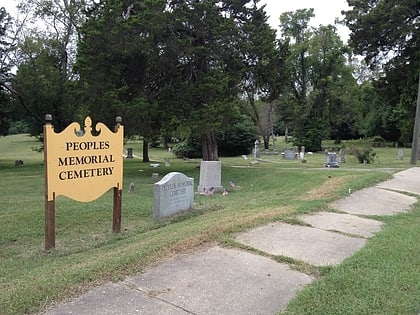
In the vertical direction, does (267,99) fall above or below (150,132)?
above

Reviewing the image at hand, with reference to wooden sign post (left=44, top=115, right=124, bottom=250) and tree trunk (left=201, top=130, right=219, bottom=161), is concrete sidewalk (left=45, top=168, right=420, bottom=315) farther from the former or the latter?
tree trunk (left=201, top=130, right=219, bottom=161)

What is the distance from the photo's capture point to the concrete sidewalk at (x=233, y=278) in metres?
3.20

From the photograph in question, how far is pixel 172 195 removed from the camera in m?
8.36

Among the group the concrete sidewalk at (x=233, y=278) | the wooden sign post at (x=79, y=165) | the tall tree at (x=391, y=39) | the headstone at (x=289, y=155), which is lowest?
the headstone at (x=289, y=155)

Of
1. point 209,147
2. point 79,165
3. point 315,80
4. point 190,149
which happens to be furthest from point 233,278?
point 315,80

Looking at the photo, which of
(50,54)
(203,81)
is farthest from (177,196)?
(50,54)

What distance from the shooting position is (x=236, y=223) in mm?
6051

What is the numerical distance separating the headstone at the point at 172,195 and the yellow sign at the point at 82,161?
3.34 ft

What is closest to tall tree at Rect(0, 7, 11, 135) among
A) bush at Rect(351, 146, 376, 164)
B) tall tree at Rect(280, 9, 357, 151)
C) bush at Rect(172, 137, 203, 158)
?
bush at Rect(172, 137, 203, 158)

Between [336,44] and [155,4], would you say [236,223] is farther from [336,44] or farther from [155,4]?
[336,44]

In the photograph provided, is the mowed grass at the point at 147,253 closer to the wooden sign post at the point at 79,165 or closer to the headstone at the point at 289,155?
the wooden sign post at the point at 79,165

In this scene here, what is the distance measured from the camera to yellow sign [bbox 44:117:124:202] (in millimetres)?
5934

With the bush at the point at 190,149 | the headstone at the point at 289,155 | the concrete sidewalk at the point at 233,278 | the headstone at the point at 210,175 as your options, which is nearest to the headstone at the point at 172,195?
the concrete sidewalk at the point at 233,278

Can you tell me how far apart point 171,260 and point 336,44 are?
5368 centimetres
